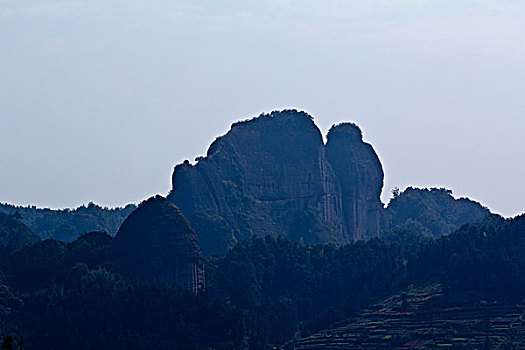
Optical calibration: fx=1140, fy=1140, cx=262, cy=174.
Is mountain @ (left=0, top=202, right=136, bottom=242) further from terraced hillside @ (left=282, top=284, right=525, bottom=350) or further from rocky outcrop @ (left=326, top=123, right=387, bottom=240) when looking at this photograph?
terraced hillside @ (left=282, top=284, right=525, bottom=350)

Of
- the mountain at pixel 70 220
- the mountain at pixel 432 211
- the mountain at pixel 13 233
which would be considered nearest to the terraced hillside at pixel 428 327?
the mountain at pixel 13 233

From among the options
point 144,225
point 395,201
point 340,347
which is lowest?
point 340,347

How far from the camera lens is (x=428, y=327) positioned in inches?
2522

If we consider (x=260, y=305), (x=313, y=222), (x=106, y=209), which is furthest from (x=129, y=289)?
(x=106, y=209)

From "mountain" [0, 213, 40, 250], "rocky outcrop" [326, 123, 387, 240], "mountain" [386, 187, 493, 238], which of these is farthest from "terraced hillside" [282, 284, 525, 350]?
"mountain" [386, 187, 493, 238]

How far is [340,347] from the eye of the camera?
63844 millimetres

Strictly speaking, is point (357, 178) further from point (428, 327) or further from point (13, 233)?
point (428, 327)

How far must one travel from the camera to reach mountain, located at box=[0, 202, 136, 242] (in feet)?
414

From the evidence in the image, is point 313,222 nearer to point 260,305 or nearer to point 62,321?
point 260,305

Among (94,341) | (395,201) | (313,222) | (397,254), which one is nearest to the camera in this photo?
(94,341)

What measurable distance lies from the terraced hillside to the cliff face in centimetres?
2866

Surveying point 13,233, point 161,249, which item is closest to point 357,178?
point 13,233

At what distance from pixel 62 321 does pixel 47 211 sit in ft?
281

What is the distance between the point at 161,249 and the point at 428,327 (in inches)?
812
